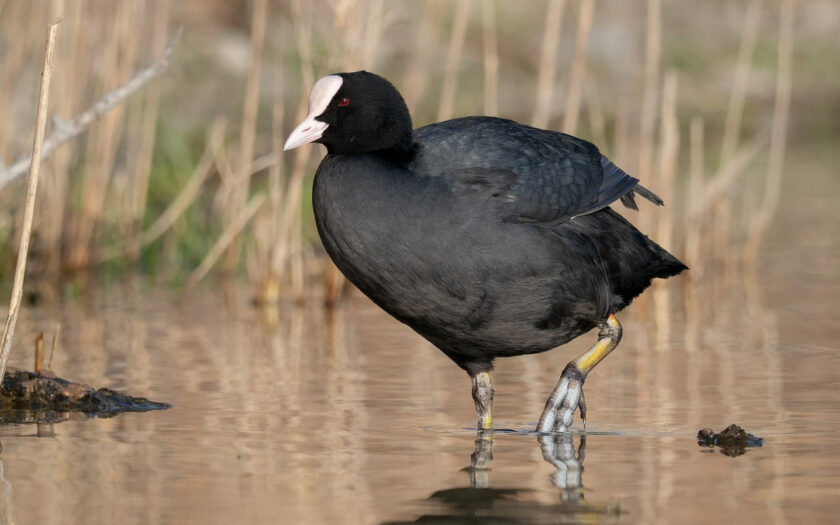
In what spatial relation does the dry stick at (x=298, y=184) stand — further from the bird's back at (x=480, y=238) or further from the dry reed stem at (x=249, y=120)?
the bird's back at (x=480, y=238)

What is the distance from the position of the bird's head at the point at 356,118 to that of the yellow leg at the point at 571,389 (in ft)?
3.10

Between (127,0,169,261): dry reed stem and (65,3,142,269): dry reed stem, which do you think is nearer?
(65,3,142,269): dry reed stem

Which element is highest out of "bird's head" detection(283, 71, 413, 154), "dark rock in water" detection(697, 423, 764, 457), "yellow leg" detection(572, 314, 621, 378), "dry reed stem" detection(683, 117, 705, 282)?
"dry reed stem" detection(683, 117, 705, 282)

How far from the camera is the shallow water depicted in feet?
12.5

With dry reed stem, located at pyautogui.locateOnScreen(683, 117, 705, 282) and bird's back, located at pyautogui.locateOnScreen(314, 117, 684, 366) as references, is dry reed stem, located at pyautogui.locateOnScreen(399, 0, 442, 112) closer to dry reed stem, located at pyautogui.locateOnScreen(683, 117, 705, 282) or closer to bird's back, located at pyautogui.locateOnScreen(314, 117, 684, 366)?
dry reed stem, located at pyautogui.locateOnScreen(683, 117, 705, 282)

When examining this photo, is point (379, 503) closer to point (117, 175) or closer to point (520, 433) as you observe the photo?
point (520, 433)

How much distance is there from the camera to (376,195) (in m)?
4.71

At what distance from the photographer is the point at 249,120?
8.41m

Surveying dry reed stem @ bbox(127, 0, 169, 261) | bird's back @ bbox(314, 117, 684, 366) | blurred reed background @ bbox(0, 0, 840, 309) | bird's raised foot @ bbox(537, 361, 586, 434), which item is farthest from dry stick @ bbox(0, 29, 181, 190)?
dry reed stem @ bbox(127, 0, 169, 261)

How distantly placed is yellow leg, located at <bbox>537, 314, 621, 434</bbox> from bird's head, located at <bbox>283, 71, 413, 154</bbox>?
944 mm

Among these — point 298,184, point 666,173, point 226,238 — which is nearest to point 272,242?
point 298,184

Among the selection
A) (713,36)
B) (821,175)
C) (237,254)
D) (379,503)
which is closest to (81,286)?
(237,254)

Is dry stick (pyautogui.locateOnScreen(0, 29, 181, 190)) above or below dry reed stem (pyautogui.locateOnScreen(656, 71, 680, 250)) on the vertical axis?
below

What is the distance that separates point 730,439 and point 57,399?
2.28 metres
